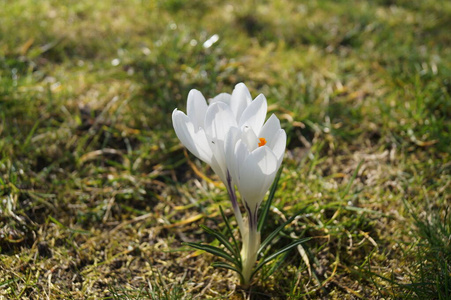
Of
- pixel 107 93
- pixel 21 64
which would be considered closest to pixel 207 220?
pixel 107 93

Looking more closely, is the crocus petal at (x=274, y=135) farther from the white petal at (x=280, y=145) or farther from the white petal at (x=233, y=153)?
the white petal at (x=233, y=153)

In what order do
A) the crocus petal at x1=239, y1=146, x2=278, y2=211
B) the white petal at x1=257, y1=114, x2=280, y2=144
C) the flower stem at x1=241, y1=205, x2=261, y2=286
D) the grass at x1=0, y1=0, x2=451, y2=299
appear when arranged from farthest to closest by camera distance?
the grass at x1=0, y1=0, x2=451, y2=299 → the flower stem at x1=241, y1=205, x2=261, y2=286 → the white petal at x1=257, y1=114, x2=280, y2=144 → the crocus petal at x1=239, y1=146, x2=278, y2=211

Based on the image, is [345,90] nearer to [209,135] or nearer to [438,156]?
[438,156]

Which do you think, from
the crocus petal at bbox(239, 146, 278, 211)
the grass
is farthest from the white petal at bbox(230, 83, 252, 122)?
the grass

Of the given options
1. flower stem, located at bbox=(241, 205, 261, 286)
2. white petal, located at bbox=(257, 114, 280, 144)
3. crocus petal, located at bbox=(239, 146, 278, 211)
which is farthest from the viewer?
flower stem, located at bbox=(241, 205, 261, 286)

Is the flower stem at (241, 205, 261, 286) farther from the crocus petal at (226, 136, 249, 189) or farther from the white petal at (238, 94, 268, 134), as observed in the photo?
the white petal at (238, 94, 268, 134)

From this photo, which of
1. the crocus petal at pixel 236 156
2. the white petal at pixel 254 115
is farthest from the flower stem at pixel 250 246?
the white petal at pixel 254 115
